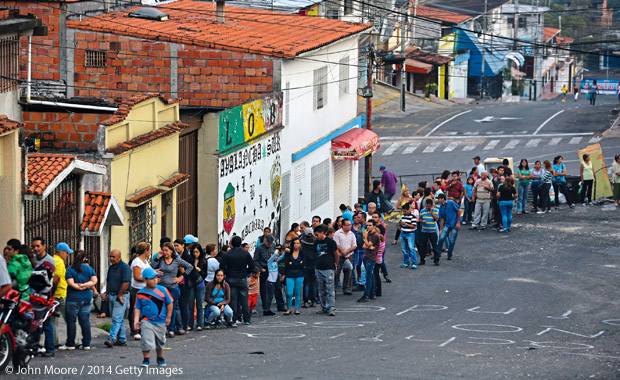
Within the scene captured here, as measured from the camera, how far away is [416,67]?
78938 millimetres

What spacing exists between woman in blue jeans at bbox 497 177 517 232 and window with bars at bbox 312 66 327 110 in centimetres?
667

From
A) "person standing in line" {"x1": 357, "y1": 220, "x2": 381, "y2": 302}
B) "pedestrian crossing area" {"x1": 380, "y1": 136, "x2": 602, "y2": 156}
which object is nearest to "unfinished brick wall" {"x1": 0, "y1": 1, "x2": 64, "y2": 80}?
"person standing in line" {"x1": 357, "y1": 220, "x2": 381, "y2": 302}

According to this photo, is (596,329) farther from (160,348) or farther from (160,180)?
(160,180)

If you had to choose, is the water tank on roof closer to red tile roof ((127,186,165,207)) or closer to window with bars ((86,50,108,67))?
window with bars ((86,50,108,67))

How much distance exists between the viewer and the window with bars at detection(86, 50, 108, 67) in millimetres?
28516

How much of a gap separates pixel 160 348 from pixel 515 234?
55.6 ft

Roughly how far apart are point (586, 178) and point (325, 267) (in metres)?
15.9

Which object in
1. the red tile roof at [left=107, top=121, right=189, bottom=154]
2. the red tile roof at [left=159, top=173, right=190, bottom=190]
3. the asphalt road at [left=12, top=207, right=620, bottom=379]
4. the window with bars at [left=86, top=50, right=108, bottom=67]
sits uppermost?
the window with bars at [left=86, top=50, right=108, bottom=67]

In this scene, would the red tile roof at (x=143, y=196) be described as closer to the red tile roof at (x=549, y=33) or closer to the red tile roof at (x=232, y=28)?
the red tile roof at (x=232, y=28)

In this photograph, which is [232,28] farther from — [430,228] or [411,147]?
[411,147]

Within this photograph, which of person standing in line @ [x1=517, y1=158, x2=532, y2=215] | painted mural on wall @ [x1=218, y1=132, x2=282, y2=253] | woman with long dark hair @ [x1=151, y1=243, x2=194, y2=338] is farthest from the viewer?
person standing in line @ [x1=517, y1=158, x2=532, y2=215]

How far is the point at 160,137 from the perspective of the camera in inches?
878

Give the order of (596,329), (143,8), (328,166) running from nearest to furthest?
(596,329) < (143,8) < (328,166)

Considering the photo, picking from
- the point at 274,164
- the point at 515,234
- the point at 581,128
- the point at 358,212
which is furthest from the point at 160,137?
the point at 581,128
